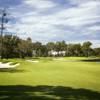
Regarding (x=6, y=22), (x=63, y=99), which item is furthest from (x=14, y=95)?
(x=6, y=22)

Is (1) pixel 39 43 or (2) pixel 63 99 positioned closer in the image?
(2) pixel 63 99

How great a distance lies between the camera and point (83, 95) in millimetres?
14422

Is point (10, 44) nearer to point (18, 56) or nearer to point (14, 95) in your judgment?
point (18, 56)

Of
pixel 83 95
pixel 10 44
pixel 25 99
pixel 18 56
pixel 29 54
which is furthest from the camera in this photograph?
pixel 29 54

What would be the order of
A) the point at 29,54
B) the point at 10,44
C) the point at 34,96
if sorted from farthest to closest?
the point at 29,54 < the point at 10,44 < the point at 34,96

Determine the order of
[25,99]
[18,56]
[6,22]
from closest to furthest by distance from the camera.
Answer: [25,99], [6,22], [18,56]

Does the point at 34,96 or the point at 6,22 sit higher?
the point at 6,22

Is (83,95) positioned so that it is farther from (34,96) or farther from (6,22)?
(6,22)

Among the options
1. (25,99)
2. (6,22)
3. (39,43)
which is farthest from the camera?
(39,43)

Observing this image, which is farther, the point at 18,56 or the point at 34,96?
the point at 18,56

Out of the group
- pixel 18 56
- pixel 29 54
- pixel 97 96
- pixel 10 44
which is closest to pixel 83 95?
pixel 97 96

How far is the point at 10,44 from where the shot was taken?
10731cm

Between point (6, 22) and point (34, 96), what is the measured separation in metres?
51.4

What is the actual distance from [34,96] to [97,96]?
330 centimetres
